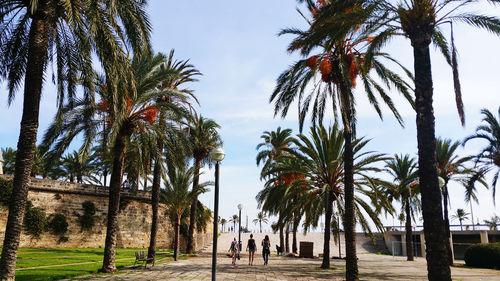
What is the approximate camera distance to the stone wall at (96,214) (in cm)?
2788

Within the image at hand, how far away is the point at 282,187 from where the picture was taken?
22.3 metres

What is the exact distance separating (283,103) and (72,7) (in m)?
10.0

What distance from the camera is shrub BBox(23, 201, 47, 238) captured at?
26594mm

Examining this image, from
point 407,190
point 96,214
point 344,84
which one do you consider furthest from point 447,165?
point 96,214

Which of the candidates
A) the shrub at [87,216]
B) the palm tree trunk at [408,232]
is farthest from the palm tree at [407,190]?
the shrub at [87,216]

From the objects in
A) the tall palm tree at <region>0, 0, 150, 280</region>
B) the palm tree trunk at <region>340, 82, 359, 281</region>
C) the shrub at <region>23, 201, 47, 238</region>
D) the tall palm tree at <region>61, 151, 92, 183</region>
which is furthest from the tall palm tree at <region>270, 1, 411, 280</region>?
the tall palm tree at <region>61, 151, 92, 183</region>

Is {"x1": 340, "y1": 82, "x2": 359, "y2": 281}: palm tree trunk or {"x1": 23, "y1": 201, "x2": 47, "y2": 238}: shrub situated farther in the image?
{"x1": 23, "y1": 201, "x2": 47, "y2": 238}: shrub

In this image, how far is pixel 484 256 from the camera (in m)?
22.2

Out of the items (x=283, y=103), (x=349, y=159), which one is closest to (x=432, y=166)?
(x=349, y=159)

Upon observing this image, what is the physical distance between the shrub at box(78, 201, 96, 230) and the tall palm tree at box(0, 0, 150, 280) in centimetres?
2034

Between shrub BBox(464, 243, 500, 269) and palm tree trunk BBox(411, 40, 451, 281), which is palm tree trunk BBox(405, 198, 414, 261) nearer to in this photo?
shrub BBox(464, 243, 500, 269)

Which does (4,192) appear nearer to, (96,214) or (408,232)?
(96,214)

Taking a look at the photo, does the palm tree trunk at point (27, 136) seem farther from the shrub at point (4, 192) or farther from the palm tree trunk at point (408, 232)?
the palm tree trunk at point (408, 232)

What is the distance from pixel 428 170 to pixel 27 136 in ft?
33.7
